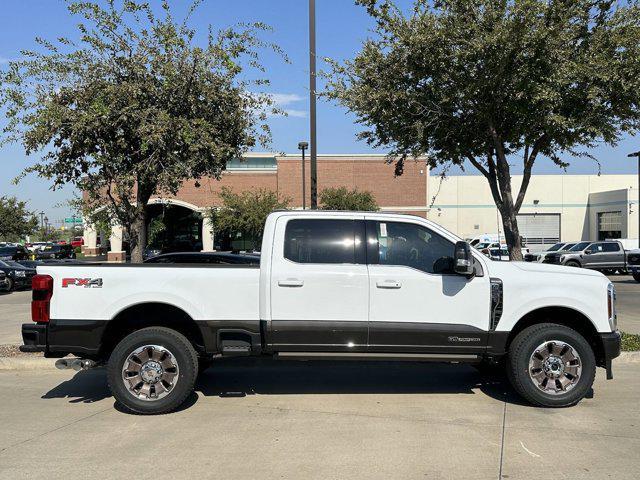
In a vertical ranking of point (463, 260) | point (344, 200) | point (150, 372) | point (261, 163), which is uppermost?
point (261, 163)

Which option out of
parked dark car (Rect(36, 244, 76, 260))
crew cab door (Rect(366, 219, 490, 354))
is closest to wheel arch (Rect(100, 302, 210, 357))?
crew cab door (Rect(366, 219, 490, 354))

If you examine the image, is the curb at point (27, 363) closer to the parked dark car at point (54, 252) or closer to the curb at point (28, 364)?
the curb at point (28, 364)

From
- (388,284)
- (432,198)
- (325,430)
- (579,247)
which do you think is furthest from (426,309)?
(432,198)

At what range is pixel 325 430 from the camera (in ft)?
17.1

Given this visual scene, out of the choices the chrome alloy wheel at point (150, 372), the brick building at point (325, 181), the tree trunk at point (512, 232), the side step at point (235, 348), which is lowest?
the chrome alloy wheel at point (150, 372)

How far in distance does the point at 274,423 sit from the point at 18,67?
21.9 feet

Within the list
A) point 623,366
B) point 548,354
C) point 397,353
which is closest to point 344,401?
point 397,353

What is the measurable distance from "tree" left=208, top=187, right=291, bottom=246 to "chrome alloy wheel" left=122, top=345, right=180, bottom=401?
1178 inches

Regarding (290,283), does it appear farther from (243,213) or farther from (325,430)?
(243,213)

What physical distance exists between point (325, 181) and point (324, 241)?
142 ft

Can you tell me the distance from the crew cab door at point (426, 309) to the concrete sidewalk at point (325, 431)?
0.72 meters

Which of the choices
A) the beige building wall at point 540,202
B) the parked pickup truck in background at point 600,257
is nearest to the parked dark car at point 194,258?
the parked pickup truck in background at point 600,257

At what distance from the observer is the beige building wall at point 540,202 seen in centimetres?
5206

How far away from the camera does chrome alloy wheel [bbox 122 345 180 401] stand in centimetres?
570
